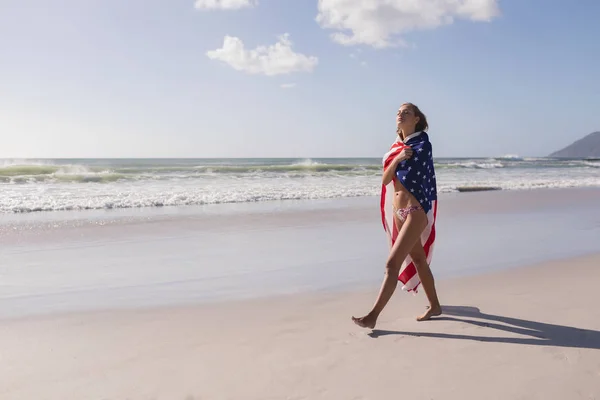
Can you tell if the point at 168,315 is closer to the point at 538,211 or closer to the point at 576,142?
the point at 538,211

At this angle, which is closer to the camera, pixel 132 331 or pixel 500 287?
pixel 132 331

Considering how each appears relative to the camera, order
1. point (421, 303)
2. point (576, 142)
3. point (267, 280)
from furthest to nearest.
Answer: point (576, 142) < point (267, 280) < point (421, 303)

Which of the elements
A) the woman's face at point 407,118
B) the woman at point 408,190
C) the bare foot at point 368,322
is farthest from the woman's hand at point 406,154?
the bare foot at point 368,322

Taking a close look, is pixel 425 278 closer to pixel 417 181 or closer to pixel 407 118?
pixel 417 181

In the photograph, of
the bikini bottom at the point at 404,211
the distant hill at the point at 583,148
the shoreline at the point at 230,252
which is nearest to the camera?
the bikini bottom at the point at 404,211

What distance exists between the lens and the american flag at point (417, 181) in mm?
3664

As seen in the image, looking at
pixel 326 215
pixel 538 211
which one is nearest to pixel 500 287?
pixel 326 215

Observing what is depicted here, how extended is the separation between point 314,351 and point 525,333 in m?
1.60

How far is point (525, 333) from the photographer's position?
358 cm

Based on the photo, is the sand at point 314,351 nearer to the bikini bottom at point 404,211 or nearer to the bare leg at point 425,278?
the bare leg at point 425,278

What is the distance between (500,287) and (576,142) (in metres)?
168

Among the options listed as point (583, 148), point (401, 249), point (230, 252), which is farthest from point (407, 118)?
point (583, 148)

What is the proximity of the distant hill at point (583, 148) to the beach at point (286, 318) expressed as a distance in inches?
5693

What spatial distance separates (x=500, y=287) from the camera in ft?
16.2
